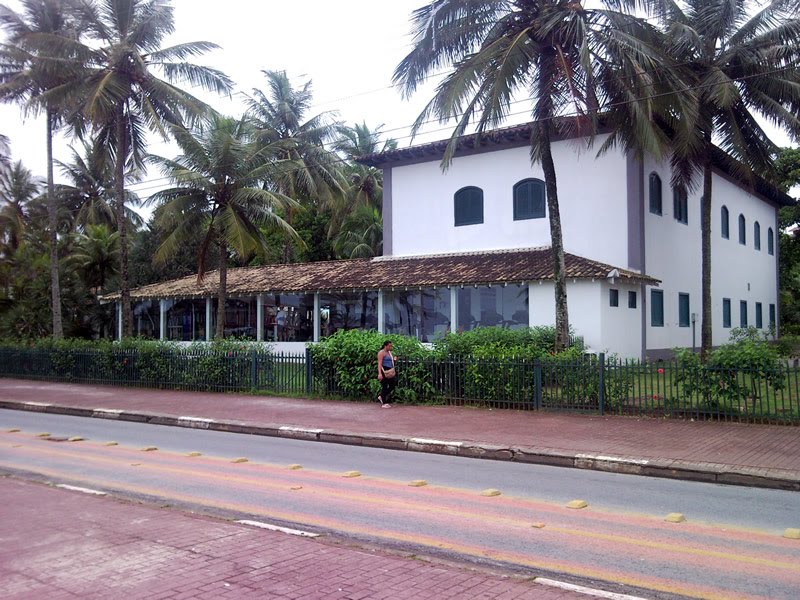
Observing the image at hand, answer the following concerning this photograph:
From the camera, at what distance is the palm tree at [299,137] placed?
34594mm

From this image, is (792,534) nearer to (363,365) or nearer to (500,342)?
(500,342)

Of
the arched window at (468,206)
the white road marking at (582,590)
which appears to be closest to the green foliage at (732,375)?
the white road marking at (582,590)

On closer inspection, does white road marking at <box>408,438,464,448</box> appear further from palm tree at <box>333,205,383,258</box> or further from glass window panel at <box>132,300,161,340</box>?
palm tree at <box>333,205,383,258</box>

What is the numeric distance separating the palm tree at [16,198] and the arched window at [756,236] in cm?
3692

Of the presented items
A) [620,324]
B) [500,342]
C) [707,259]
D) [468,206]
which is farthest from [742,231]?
[500,342]

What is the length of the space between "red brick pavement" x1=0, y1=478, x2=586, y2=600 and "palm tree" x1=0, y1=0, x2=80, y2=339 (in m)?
20.6

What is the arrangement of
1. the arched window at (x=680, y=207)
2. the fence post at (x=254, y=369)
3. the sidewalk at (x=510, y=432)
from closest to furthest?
the sidewalk at (x=510, y=432) → the fence post at (x=254, y=369) → the arched window at (x=680, y=207)

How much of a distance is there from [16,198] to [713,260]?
38969 mm

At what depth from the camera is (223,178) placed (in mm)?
23812

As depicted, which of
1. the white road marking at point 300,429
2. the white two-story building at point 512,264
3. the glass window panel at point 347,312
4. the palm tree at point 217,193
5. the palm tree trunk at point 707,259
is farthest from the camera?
the glass window panel at point 347,312

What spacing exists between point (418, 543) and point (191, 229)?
66.5ft

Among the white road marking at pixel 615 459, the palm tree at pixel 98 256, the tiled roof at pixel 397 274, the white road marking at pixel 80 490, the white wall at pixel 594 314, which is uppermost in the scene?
the palm tree at pixel 98 256

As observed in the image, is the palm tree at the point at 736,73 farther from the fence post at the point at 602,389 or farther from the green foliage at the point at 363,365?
the green foliage at the point at 363,365

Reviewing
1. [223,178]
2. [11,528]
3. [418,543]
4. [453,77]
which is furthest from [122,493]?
[223,178]
